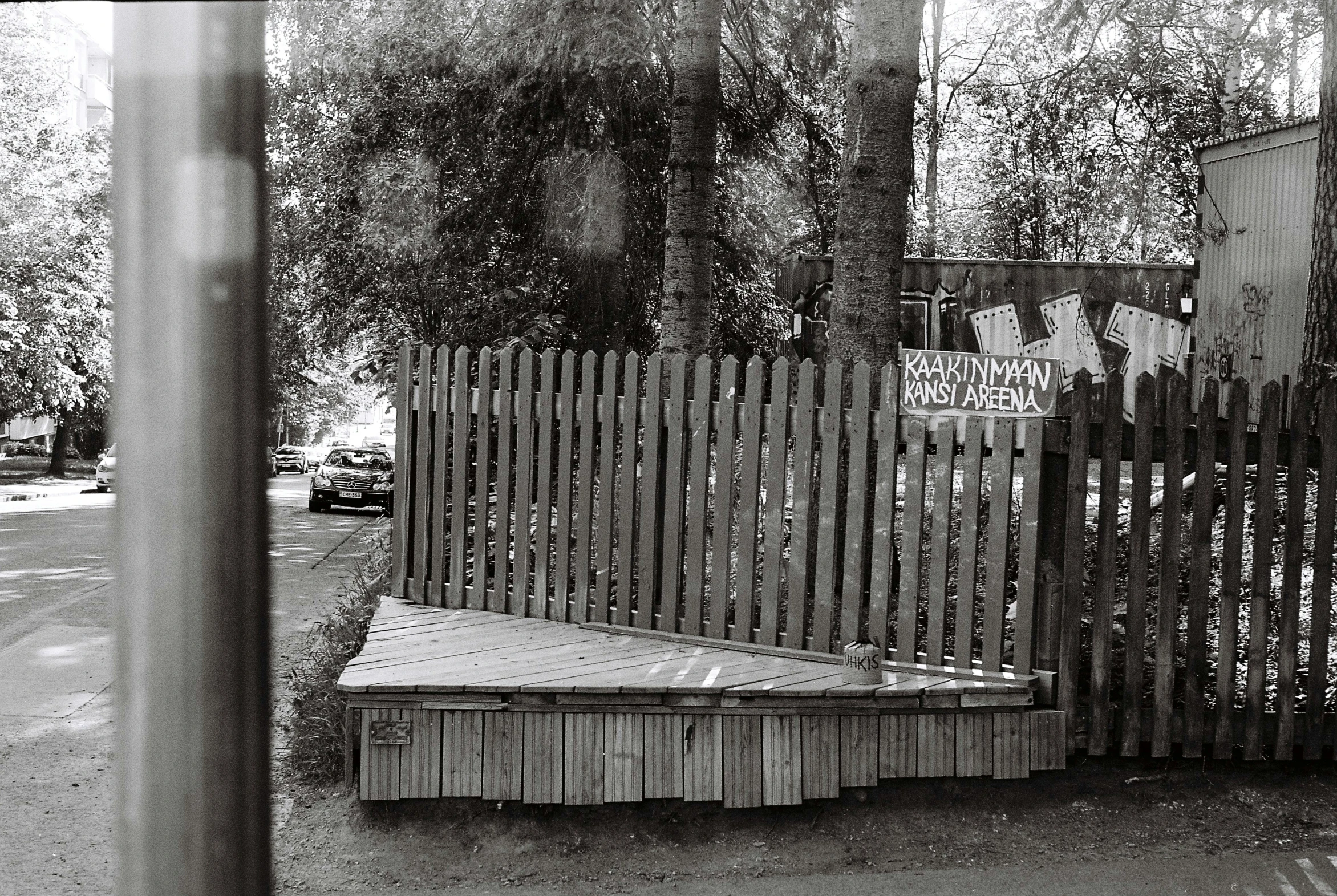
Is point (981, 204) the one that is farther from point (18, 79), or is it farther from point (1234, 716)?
point (18, 79)

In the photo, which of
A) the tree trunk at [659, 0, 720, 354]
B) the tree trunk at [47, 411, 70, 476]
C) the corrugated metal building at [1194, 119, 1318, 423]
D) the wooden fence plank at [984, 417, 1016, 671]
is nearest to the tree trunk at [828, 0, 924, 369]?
the wooden fence plank at [984, 417, 1016, 671]

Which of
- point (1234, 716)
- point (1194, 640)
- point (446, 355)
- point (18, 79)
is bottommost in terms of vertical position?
point (1234, 716)

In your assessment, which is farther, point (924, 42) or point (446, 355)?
point (924, 42)

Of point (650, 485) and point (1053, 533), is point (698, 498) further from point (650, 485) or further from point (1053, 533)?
point (1053, 533)

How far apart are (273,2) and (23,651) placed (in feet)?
24.6

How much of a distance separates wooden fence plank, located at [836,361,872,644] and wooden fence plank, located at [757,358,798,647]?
0.31 metres

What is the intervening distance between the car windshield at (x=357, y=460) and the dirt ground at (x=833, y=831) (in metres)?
20.7

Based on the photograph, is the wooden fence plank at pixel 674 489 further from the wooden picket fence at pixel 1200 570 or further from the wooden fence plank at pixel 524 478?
the wooden picket fence at pixel 1200 570

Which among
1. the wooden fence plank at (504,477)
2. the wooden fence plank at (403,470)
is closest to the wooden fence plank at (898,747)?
the wooden fence plank at (504,477)

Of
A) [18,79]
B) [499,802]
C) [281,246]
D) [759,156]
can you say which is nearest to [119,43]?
[499,802]

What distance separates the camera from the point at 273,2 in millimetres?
12719

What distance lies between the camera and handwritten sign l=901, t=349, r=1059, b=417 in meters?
4.98

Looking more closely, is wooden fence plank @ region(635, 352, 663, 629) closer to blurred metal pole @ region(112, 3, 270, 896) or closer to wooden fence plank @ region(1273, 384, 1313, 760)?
wooden fence plank @ region(1273, 384, 1313, 760)

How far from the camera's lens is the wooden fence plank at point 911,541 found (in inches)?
202
